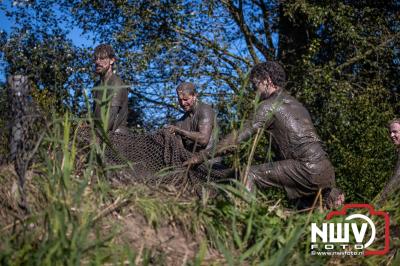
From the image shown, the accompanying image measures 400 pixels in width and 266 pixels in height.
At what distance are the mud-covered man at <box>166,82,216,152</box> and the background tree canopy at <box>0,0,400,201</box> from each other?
405 centimetres

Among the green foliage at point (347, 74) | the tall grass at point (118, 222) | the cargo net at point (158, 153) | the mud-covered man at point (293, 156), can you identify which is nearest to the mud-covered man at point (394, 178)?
the tall grass at point (118, 222)

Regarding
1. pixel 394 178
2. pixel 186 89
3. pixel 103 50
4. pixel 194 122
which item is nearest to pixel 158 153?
pixel 194 122

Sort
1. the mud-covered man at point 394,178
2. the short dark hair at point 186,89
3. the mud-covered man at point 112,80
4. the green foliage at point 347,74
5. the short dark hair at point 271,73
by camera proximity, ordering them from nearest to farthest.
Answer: the mud-covered man at point 394,178, the short dark hair at point 271,73, the mud-covered man at point 112,80, the short dark hair at point 186,89, the green foliage at point 347,74

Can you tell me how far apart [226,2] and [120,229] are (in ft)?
33.8

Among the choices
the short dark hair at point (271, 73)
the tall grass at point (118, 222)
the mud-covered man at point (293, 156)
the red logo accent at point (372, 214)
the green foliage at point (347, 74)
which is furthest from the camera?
the green foliage at point (347, 74)

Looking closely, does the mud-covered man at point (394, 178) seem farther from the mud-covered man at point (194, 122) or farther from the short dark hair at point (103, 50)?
the short dark hair at point (103, 50)

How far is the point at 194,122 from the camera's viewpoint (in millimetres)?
6621

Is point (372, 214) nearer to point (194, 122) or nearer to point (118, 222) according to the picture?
point (118, 222)

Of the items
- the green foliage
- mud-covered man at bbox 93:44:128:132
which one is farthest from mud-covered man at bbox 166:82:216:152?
the green foliage

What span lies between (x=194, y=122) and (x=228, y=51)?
6.82 m

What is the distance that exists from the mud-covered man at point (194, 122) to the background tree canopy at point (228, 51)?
405 cm

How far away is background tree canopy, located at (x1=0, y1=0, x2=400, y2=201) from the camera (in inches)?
464

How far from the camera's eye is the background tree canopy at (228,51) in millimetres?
11781

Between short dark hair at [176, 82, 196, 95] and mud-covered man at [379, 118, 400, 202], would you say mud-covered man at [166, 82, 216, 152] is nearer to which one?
short dark hair at [176, 82, 196, 95]
